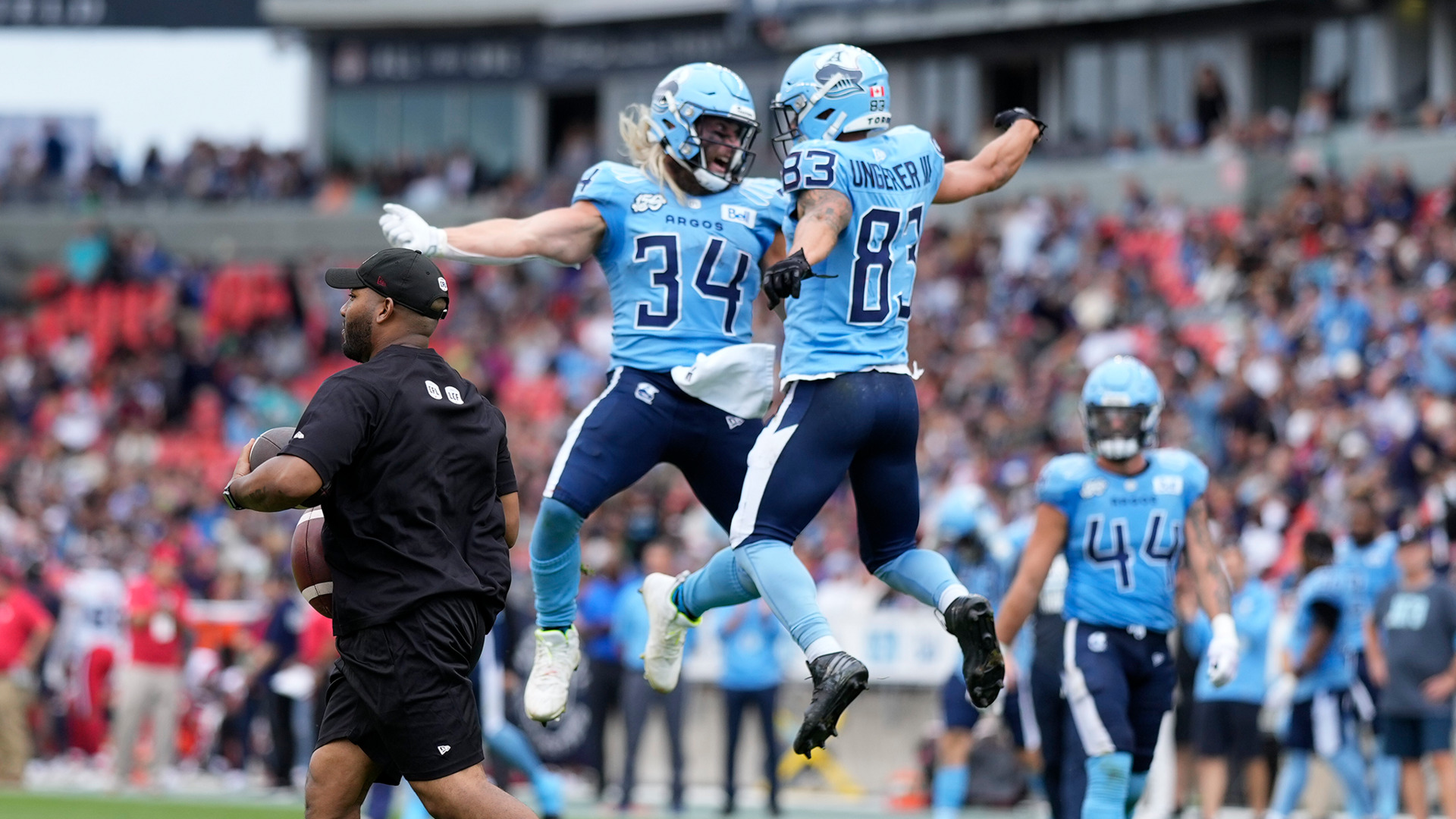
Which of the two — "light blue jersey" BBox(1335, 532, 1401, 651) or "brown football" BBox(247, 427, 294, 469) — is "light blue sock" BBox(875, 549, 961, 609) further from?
"light blue jersey" BBox(1335, 532, 1401, 651)

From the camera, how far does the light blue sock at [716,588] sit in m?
7.58

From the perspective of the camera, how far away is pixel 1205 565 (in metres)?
9.01

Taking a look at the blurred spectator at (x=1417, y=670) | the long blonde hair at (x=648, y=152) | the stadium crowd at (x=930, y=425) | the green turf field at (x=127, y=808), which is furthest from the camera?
the stadium crowd at (x=930, y=425)

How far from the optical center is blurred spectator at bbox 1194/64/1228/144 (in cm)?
2559

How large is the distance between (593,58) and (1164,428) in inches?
773

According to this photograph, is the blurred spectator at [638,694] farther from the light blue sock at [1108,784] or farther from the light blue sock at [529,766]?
the light blue sock at [1108,784]

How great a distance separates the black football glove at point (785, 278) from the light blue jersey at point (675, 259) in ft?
4.21

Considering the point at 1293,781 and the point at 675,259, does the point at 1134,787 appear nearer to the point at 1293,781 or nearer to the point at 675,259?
the point at 675,259

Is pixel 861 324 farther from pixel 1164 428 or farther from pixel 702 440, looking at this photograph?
pixel 1164 428

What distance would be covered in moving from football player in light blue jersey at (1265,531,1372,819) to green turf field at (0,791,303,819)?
23.7 ft

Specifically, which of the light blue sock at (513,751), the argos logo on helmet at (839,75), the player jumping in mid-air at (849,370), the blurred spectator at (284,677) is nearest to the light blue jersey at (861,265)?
the player jumping in mid-air at (849,370)

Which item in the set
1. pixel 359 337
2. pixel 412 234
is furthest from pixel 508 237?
pixel 359 337

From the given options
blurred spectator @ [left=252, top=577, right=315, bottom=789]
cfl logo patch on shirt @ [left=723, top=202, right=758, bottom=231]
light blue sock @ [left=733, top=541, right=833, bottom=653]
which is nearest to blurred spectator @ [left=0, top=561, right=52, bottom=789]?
blurred spectator @ [left=252, top=577, right=315, bottom=789]

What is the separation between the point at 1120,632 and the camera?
896cm
